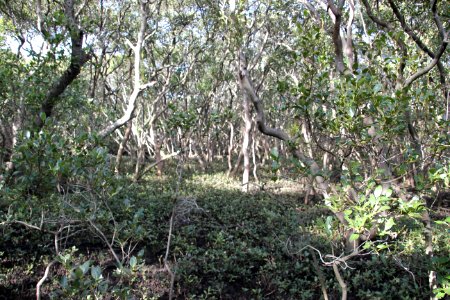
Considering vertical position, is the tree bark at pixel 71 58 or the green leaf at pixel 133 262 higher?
the tree bark at pixel 71 58

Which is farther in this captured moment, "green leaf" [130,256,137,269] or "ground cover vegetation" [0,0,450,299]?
"ground cover vegetation" [0,0,450,299]

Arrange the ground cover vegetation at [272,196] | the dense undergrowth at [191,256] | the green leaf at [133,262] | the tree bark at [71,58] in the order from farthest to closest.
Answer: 1. the tree bark at [71,58]
2. the dense undergrowth at [191,256]
3. the ground cover vegetation at [272,196]
4. the green leaf at [133,262]

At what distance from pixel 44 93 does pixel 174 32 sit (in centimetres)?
715

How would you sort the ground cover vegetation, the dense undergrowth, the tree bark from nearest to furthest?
the ground cover vegetation, the dense undergrowth, the tree bark

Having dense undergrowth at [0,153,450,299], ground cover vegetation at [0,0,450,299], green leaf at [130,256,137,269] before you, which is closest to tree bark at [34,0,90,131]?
ground cover vegetation at [0,0,450,299]

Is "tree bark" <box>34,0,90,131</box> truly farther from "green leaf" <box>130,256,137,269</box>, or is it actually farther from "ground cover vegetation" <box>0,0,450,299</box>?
"green leaf" <box>130,256,137,269</box>

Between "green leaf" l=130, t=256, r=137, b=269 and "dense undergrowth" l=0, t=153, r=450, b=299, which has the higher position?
"green leaf" l=130, t=256, r=137, b=269

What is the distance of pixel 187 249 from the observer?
550 cm

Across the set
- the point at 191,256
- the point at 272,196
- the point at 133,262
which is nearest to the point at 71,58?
the point at 191,256

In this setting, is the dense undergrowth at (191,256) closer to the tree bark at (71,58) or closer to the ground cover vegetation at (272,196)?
the ground cover vegetation at (272,196)

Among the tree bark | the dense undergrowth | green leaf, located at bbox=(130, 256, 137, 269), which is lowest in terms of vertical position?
the dense undergrowth

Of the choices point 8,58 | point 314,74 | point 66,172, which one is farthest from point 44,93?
point 314,74

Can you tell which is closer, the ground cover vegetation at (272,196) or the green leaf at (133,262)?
the green leaf at (133,262)

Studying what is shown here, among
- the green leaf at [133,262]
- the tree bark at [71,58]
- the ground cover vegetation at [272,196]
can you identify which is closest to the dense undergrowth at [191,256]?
the ground cover vegetation at [272,196]
